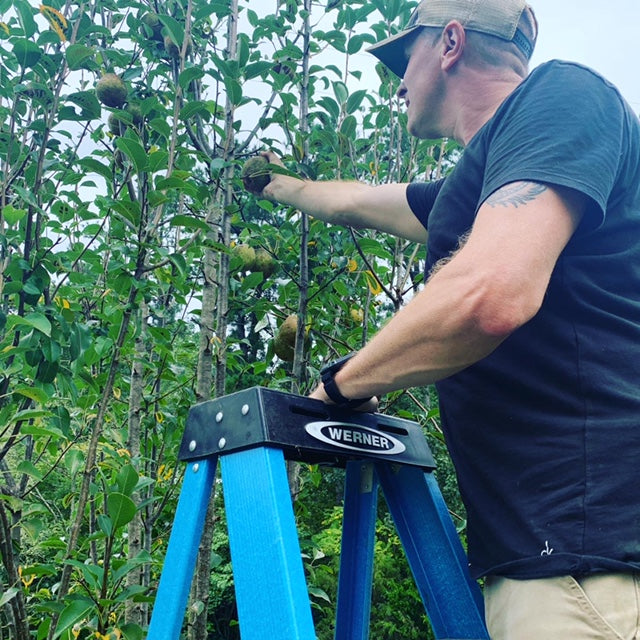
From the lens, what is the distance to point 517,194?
36.7 inches

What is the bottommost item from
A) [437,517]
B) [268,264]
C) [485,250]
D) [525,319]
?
[437,517]

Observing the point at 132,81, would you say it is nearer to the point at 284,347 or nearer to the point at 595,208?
the point at 284,347

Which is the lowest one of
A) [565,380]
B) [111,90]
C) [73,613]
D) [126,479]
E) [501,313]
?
[73,613]

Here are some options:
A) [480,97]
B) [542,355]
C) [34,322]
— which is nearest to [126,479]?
[34,322]

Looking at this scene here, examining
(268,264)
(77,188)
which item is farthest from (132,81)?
(268,264)

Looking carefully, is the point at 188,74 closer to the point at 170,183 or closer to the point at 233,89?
the point at 233,89

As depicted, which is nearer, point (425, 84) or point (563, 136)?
point (563, 136)

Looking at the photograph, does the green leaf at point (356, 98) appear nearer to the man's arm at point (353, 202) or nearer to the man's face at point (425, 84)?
the man's arm at point (353, 202)

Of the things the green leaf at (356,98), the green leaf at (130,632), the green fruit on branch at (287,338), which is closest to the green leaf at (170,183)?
the green fruit on branch at (287,338)

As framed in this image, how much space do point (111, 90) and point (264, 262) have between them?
35.1 inches

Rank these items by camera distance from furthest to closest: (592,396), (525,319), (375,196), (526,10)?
(375,196) < (526,10) < (592,396) < (525,319)

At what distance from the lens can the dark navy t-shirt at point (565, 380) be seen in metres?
0.93

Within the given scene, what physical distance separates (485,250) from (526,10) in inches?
34.0

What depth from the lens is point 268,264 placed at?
9.09ft
